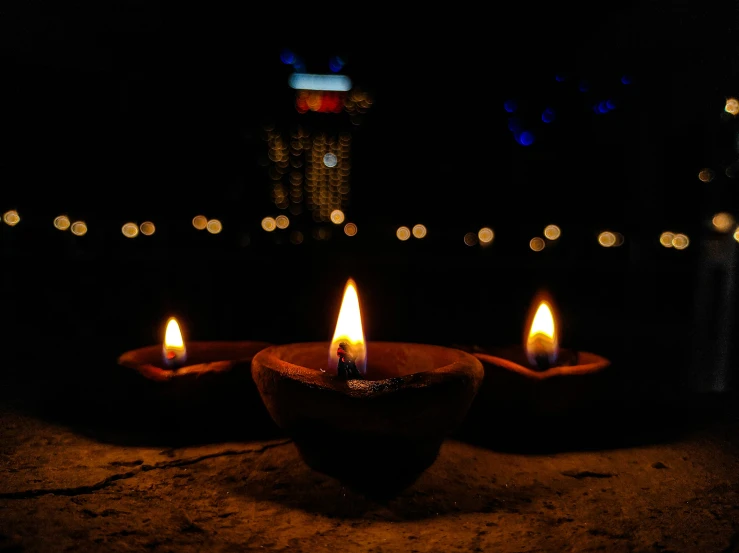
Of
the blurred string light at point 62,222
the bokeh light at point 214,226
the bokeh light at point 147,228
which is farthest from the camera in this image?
the bokeh light at point 214,226

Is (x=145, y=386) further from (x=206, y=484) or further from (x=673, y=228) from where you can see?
(x=673, y=228)

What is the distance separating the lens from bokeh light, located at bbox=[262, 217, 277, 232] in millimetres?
7461

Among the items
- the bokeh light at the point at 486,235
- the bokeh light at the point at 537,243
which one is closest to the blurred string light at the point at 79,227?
the bokeh light at the point at 486,235

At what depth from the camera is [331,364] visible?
2020mm

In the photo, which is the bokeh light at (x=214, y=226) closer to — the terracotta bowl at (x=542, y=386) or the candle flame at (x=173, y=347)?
the candle flame at (x=173, y=347)

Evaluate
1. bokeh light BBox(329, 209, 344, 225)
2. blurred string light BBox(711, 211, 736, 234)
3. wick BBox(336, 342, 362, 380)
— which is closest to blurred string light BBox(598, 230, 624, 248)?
blurred string light BBox(711, 211, 736, 234)

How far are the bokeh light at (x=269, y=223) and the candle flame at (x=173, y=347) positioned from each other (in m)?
5.16

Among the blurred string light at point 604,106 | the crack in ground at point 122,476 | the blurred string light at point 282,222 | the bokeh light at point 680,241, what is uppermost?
the blurred string light at point 604,106

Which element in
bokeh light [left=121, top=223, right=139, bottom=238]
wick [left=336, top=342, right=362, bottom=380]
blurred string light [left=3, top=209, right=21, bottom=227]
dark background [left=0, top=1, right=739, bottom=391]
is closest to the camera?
wick [left=336, top=342, right=362, bottom=380]

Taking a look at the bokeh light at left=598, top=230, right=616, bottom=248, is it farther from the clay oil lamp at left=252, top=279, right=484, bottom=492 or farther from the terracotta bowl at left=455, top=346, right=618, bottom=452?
the clay oil lamp at left=252, top=279, right=484, bottom=492

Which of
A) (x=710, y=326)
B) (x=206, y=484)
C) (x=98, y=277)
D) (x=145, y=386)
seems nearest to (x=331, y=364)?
(x=206, y=484)

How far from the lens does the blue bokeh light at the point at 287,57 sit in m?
5.20

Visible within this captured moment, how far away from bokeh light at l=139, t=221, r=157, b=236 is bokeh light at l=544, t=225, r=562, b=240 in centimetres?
514

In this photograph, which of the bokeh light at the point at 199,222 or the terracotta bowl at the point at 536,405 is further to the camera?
the bokeh light at the point at 199,222
